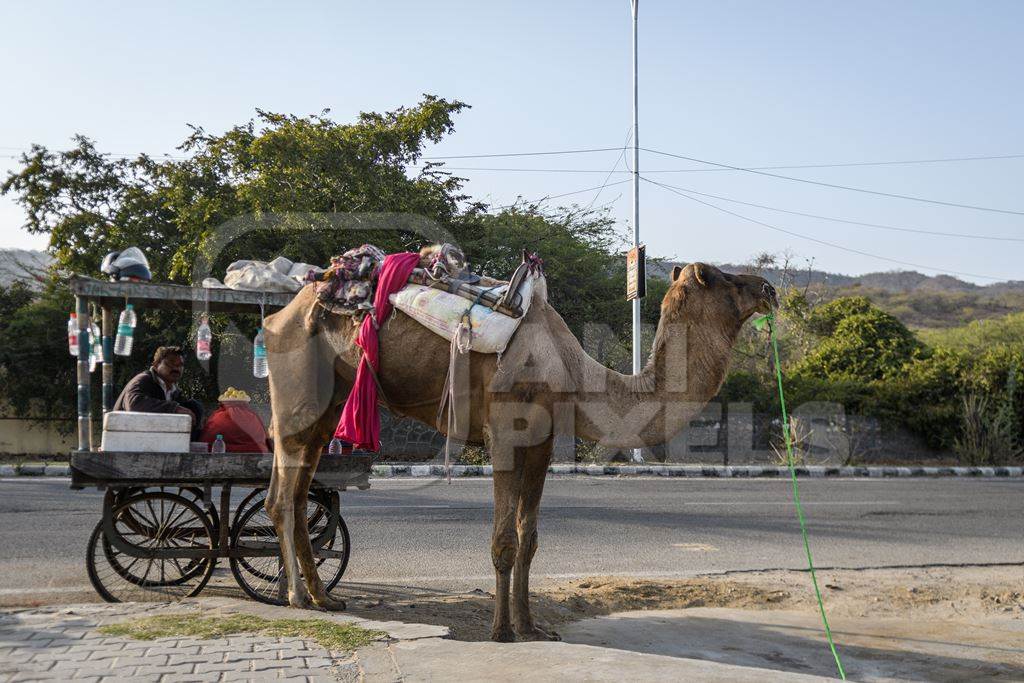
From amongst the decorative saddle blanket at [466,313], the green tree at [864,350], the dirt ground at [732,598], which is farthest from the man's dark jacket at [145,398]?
the green tree at [864,350]

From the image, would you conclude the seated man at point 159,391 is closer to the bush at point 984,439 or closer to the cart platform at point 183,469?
the cart platform at point 183,469

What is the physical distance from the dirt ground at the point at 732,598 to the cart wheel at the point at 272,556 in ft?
1.27

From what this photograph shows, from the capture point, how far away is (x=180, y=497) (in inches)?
278

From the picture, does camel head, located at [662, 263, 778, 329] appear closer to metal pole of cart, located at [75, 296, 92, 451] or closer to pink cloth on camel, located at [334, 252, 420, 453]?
pink cloth on camel, located at [334, 252, 420, 453]

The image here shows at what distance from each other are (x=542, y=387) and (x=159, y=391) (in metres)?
3.60

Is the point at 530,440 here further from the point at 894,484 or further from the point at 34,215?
the point at 34,215

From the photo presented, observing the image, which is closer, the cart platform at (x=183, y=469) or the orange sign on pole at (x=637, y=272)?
the cart platform at (x=183, y=469)

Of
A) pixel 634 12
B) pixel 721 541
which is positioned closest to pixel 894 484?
pixel 721 541

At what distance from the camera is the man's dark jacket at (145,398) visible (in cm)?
717

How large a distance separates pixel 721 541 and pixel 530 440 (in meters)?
5.37

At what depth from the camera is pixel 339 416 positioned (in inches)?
257

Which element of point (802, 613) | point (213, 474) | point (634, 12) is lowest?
point (802, 613)

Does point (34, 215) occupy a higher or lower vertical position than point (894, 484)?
higher

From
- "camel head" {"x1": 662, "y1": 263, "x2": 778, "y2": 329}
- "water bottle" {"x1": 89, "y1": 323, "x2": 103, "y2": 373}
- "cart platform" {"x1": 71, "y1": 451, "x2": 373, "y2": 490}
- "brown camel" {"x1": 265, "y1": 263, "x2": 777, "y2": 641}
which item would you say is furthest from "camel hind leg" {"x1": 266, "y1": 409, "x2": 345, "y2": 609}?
"camel head" {"x1": 662, "y1": 263, "x2": 778, "y2": 329}
